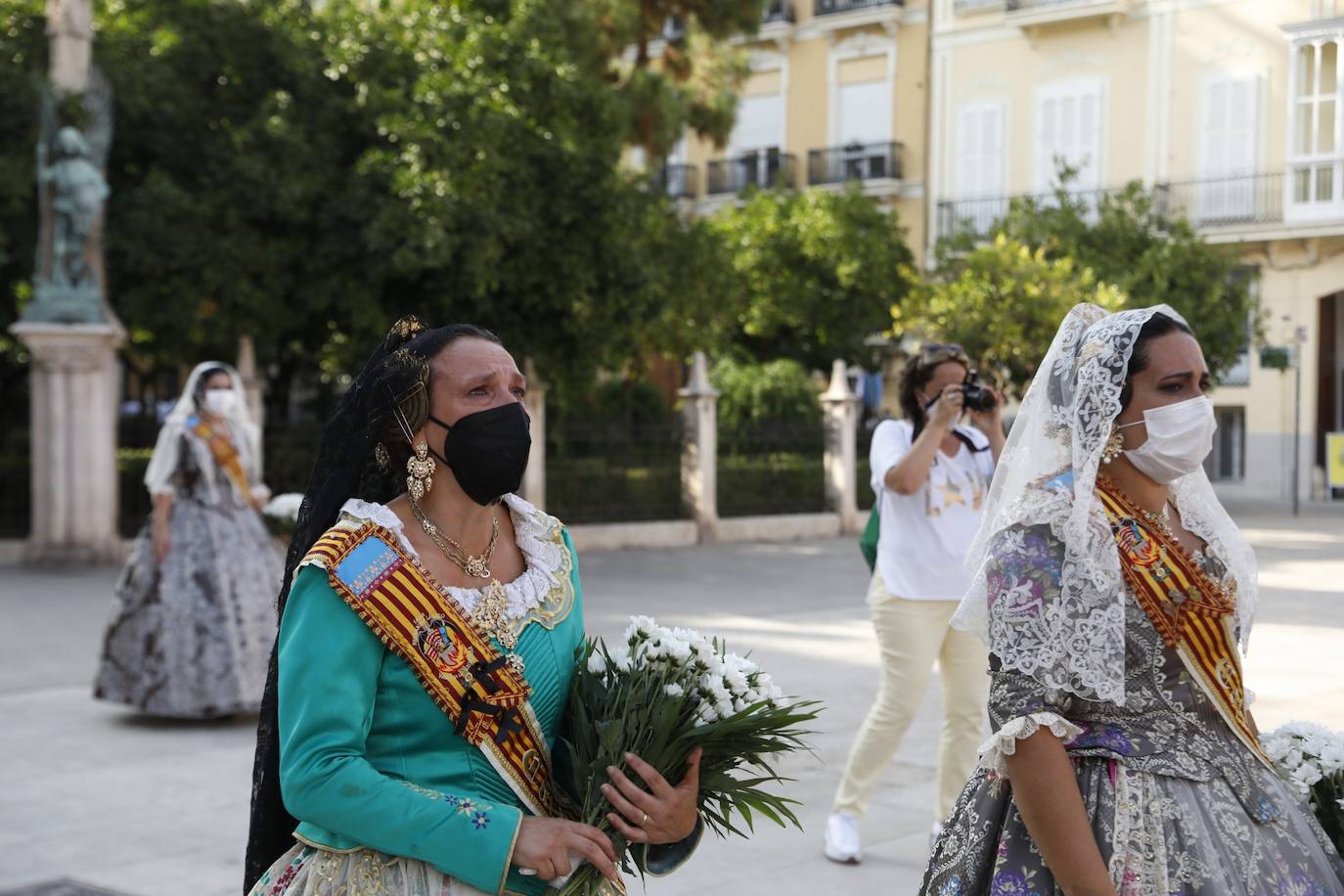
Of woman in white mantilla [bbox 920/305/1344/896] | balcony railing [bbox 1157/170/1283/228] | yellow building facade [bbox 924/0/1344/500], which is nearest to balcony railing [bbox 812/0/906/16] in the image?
yellow building facade [bbox 924/0/1344/500]

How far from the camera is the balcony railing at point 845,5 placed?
3347 centimetres

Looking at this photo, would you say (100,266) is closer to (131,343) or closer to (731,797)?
(131,343)

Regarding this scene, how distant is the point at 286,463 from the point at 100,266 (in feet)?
10.1

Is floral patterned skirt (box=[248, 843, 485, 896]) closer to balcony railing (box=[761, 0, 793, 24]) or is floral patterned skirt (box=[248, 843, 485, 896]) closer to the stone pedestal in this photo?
the stone pedestal

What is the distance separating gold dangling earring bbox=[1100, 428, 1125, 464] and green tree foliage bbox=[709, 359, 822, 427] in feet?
72.1

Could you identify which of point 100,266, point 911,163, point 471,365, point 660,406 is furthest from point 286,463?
point 911,163

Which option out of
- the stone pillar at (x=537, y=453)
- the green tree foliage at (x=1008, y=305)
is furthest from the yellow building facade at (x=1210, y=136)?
the stone pillar at (x=537, y=453)

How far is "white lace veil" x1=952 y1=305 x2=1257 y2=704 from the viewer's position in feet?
8.85

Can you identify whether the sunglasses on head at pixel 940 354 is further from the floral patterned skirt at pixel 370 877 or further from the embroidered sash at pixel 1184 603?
the floral patterned skirt at pixel 370 877

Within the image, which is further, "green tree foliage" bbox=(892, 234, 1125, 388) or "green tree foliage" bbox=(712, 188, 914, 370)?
"green tree foliage" bbox=(712, 188, 914, 370)

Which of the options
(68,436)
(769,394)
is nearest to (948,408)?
(68,436)

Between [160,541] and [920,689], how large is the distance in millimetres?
4808

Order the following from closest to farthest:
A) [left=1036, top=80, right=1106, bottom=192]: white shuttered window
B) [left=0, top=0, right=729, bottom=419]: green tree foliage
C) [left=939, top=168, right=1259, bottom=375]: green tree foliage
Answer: [left=0, top=0, right=729, bottom=419]: green tree foliage → [left=939, top=168, right=1259, bottom=375]: green tree foliage → [left=1036, top=80, right=1106, bottom=192]: white shuttered window

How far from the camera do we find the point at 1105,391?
2828mm
